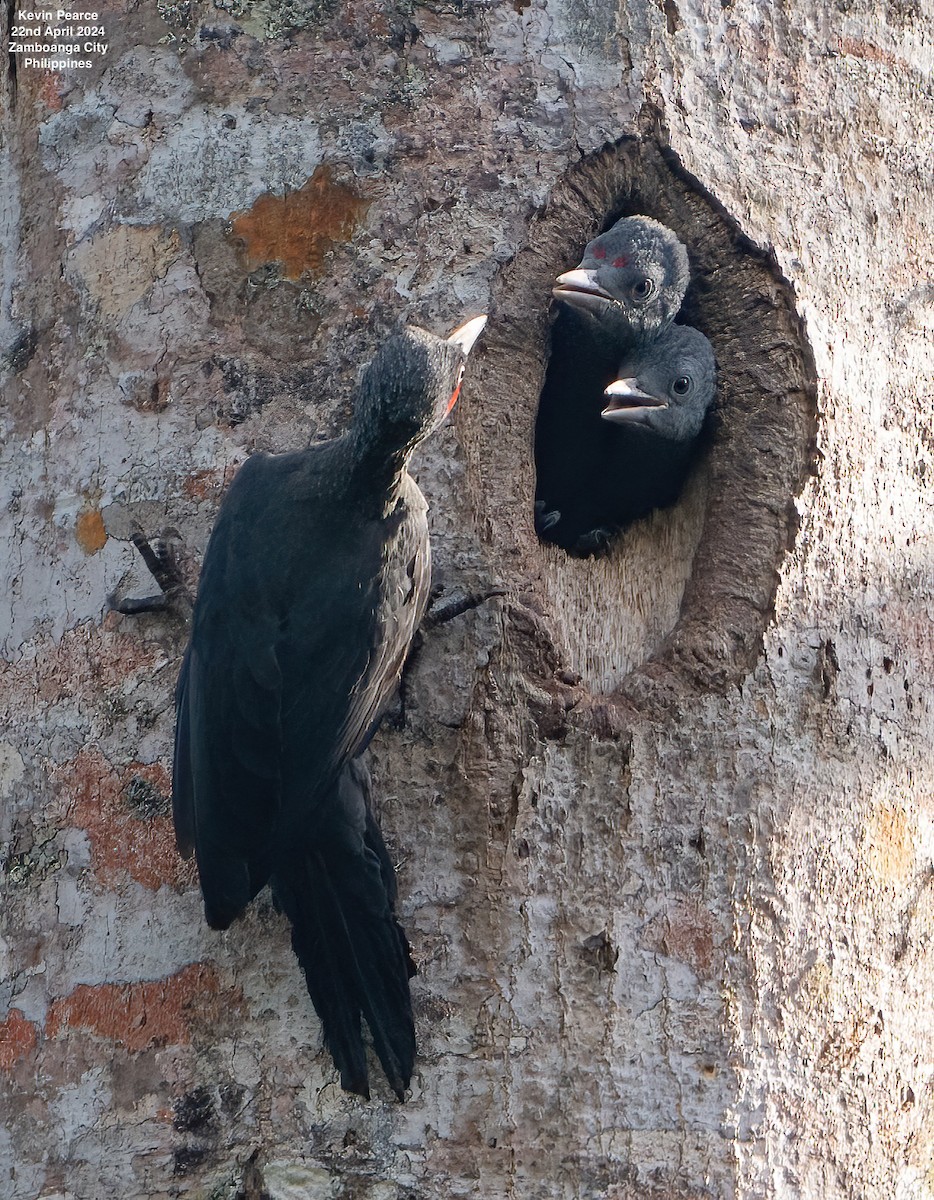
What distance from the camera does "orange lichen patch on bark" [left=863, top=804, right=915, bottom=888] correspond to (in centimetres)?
291

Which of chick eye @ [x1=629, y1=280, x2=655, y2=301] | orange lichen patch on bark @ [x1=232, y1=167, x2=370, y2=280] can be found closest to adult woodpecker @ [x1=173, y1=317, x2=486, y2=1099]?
orange lichen patch on bark @ [x1=232, y1=167, x2=370, y2=280]

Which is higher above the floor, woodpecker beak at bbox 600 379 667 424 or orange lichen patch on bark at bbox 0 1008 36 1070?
woodpecker beak at bbox 600 379 667 424

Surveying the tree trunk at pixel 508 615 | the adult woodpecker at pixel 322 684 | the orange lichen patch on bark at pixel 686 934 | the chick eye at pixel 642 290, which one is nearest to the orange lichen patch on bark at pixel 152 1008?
the tree trunk at pixel 508 615

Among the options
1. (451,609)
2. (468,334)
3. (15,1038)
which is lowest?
(15,1038)

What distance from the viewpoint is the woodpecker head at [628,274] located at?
3400mm

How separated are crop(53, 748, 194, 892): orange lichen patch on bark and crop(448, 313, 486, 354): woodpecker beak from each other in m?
1.03

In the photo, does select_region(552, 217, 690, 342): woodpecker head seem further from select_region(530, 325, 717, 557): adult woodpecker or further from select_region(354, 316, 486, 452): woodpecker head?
select_region(354, 316, 486, 452): woodpecker head

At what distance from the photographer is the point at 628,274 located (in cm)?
358

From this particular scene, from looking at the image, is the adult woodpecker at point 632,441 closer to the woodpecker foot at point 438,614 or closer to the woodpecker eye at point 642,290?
the woodpecker eye at point 642,290

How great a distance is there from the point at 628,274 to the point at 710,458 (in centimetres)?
51

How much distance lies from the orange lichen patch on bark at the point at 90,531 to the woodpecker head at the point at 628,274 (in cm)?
113

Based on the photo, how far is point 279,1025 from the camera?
8.81 feet

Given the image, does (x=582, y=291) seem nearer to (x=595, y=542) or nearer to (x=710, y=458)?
(x=710, y=458)

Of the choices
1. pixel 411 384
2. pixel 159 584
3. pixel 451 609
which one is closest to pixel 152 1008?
pixel 159 584
